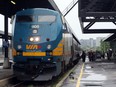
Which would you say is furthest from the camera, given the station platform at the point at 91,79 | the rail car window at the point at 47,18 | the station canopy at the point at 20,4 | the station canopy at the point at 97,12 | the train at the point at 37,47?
the station canopy at the point at 97,12

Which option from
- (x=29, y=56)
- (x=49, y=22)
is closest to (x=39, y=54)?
(x=29, y=56)

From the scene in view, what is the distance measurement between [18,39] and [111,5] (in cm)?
Answer: 3117

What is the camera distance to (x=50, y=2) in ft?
87.4

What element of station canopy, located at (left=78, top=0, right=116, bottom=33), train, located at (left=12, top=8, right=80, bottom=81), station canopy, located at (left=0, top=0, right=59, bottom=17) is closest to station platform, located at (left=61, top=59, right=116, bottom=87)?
train, located at (left=12, top=8, right=80, bottom=81)

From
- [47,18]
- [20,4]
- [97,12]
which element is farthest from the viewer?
[97,12]

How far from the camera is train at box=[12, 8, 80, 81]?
712 inches

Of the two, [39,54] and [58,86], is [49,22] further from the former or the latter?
[58,86]

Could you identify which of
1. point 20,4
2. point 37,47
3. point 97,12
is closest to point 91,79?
point 37,47

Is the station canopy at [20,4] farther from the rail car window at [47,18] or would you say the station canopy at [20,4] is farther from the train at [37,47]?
the train at [37,47]

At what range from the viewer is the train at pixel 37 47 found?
18078 mm

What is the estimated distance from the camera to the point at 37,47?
18.2 meters

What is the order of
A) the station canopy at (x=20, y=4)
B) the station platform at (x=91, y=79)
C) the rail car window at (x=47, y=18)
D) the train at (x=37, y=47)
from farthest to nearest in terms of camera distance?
1. the station canopy at (x=20, y=4)
2. the rail car window at (x=47, y=18)
3. the train at (x=37, y=47)
4. the station platform at (x=91, y=79)

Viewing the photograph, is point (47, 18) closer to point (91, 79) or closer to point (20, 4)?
point (91, 79)

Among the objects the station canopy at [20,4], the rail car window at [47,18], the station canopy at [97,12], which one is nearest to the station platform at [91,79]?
the rail car window at [47,18]
